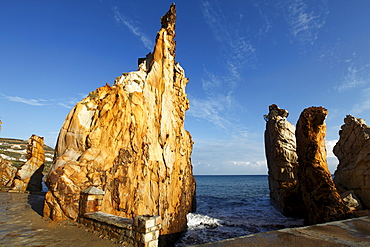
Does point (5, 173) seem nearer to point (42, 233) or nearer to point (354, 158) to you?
point (42, 233)

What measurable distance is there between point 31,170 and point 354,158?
35.0 m

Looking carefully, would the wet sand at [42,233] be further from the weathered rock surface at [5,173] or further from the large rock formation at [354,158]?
the weathered rock surface at [5,173]

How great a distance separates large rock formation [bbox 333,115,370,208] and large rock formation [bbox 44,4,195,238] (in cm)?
1596

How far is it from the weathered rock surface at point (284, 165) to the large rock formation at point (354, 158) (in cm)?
514

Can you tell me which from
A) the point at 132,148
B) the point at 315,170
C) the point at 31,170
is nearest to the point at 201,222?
the point at 315,170

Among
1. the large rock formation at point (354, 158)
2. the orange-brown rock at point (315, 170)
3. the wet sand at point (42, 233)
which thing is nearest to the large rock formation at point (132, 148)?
the wet sand at point (42, 233)

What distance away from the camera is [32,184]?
21.3 m

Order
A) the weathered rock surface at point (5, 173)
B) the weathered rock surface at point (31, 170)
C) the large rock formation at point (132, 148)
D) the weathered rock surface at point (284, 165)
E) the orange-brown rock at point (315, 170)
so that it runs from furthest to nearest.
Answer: the weathered rock surface at point (5, 173) → the weathered rock surface at point (284, 165) → the weathered rock surface at point (31, 170) → the orange-brown rock at point (315, 170) → the large rock formation at point (132, 148)

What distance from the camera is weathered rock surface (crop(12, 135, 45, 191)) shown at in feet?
68.1

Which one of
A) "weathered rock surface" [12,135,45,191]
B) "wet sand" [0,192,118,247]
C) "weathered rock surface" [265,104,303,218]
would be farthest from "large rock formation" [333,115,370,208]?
"weathered rock surface" [12,135,45,191]

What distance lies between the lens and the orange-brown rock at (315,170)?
14.0m

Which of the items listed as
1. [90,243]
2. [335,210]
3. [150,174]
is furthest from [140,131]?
[335,210]

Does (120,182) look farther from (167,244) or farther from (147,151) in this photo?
(167,244)

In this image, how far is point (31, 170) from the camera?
70.3 ft
